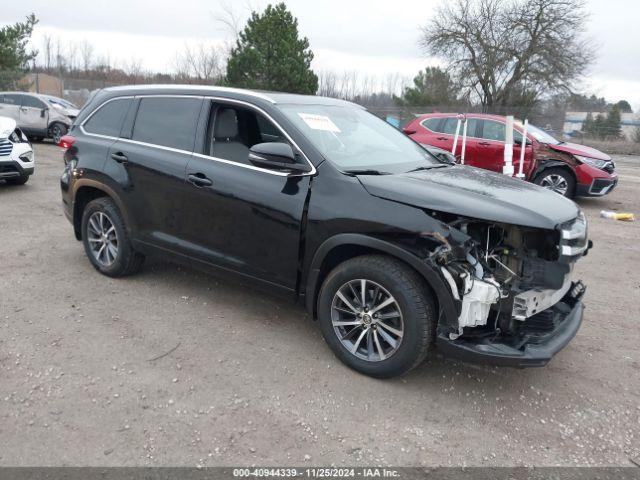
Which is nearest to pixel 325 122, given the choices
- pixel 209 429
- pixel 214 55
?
pixel 209 429

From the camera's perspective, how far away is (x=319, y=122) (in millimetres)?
4004

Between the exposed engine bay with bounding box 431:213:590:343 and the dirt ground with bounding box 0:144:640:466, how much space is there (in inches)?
20.1

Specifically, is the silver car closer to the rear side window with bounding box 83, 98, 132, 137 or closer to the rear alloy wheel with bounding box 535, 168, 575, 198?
the rear side window with bounding box 83, 98, 132, 137

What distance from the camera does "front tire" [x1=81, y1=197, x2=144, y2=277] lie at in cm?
481

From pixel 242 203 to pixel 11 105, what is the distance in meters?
15.6

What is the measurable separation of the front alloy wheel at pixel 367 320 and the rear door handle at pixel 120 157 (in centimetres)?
237

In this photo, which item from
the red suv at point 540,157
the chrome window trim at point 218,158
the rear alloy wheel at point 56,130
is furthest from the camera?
the rear alloy wheel at point 56,130

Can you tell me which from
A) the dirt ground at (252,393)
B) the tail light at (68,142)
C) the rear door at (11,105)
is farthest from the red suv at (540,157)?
the rear door at (11,105)

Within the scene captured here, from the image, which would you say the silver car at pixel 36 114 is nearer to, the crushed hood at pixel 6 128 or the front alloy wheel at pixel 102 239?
the crushed hood at pixel 6 128

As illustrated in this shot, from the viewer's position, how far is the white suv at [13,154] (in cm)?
873

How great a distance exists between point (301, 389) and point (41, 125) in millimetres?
15861

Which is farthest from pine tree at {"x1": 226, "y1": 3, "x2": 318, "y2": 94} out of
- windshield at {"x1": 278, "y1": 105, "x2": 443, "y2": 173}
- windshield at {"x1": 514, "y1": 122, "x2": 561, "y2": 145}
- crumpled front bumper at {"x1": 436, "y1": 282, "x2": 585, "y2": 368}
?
crumpled front bumper at {"x1": 436, "y1": 282, "x2": 585, "y2": 368}

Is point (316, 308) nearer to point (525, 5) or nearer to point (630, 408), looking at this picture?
point (630, 408)

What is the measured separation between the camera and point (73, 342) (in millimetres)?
3793
